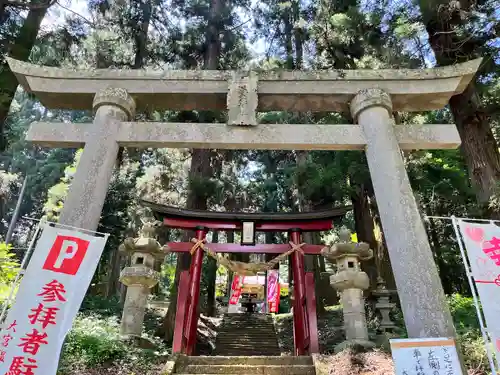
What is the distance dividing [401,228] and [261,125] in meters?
2.36

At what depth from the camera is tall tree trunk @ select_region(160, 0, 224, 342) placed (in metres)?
10.4

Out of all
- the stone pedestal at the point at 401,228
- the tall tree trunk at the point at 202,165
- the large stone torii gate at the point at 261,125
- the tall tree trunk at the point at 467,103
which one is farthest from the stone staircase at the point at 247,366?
the tall tree trunk at the point at 202,165

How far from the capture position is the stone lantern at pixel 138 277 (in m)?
6.63

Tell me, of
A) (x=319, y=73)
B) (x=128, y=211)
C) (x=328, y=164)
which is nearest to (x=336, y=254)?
(x=319, y=73)

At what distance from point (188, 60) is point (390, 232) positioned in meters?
10.6

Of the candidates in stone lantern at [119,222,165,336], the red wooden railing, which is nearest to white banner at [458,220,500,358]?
the red wooden railing

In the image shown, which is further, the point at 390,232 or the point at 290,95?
the point at 290,95

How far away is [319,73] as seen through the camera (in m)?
5.92

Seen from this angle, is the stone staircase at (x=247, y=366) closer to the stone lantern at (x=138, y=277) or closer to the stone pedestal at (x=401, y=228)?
the stone lantern at (x=138, y=277)

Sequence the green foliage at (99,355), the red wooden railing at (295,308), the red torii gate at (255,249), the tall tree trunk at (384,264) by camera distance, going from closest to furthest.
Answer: the green foliage at (99,355), the red wooden railing at (295,308), the red torii gate at (255,249), the tall tree trunk at (384,264)

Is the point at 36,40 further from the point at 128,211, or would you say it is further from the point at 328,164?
the point at 328,164

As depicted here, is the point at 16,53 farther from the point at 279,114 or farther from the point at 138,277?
the point at 279,114

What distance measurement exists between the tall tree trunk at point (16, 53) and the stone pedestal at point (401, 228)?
6.54 metres

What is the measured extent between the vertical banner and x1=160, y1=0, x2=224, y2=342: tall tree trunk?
772 cm
